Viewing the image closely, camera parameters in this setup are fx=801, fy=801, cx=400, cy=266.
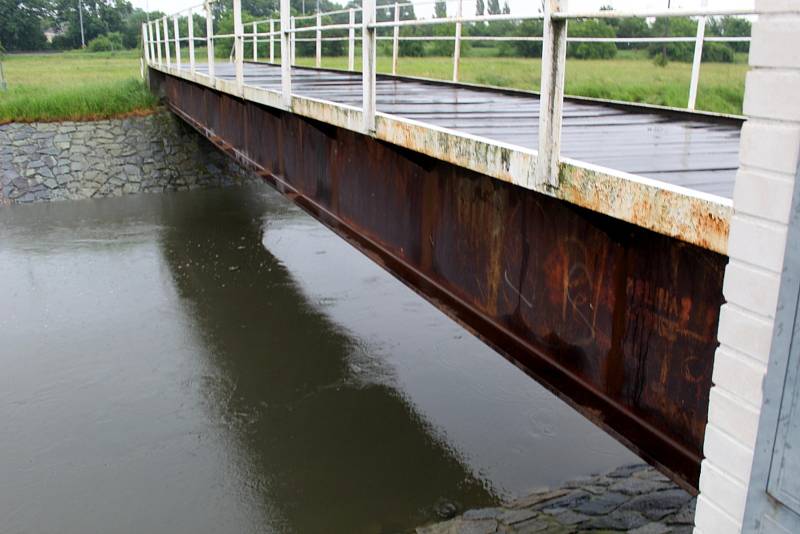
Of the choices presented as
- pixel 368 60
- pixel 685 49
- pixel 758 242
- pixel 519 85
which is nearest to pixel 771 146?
pixel 758 242

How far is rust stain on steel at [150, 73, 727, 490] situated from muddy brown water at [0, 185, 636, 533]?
294 cm

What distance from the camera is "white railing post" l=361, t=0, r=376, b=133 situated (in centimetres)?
568

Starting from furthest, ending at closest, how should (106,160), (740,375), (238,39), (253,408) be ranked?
(106,160), (253,408), (238,39), (740,375)

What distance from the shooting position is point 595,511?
719 cm

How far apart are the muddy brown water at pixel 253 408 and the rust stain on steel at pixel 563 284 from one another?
116 inches

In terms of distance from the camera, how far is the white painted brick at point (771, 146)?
2.17 metres

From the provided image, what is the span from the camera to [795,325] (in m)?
2.19

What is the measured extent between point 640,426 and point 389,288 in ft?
35.8

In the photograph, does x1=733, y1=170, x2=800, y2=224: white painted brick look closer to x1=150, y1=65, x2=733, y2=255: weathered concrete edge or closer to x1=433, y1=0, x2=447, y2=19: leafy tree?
x1=150, y1=65, x2=733, y2=255: weathered concrete edge

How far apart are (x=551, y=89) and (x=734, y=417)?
5.56 feet

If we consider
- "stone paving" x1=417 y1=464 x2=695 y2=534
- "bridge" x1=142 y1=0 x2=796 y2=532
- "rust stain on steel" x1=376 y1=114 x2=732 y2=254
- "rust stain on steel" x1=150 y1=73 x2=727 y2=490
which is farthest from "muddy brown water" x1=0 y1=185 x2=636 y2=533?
"rust stain on steel" x1=376 y1=114 x2=732 y2=254

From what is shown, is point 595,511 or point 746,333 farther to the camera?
point 595,511

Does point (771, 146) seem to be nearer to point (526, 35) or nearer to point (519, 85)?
point (526, 35)

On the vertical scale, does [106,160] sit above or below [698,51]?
below
